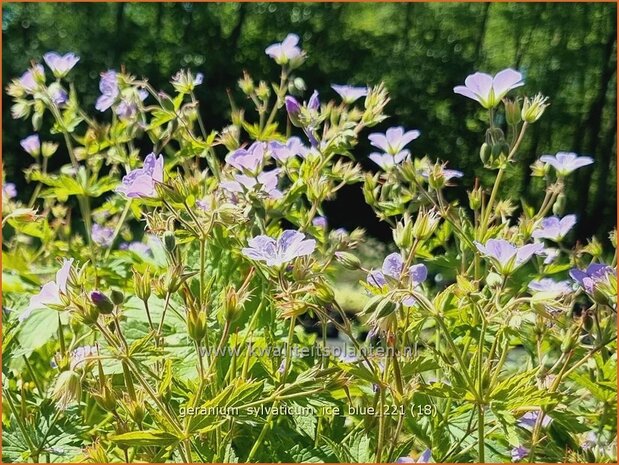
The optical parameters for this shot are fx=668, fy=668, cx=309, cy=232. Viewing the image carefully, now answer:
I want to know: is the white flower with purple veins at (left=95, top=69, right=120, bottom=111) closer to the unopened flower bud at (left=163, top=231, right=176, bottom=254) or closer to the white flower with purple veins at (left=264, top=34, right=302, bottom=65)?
the white flower with purple veins at (left=264, top=34, right=302, bottom=65)

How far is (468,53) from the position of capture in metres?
6.32

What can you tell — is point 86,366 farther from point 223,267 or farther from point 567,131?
point 567,131

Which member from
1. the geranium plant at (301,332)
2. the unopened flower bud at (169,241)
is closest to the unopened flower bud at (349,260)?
the geranium plant at (301,332)

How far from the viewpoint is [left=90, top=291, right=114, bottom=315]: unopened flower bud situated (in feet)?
2.56

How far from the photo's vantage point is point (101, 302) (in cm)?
78

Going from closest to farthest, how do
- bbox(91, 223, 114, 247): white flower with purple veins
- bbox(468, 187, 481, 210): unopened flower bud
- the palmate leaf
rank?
the palmate leaf
bbox(468, 187, 481, 210): unopened flower bud
bbox(91, 223, 114, 247): white flower with purple veins

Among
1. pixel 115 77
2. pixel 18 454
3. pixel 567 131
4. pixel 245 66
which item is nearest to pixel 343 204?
pixel 245 66

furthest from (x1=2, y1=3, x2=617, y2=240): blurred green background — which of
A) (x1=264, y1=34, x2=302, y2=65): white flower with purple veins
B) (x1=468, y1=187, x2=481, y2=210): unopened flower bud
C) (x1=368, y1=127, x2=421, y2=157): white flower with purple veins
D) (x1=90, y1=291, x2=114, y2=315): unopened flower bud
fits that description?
(x1=90, y1=291, x2=114, y2=315): unopened flower bud

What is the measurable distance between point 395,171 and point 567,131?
562 cm

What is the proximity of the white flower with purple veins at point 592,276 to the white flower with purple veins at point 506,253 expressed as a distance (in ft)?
0.33

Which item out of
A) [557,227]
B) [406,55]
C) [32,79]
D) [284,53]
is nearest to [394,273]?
[557,227]

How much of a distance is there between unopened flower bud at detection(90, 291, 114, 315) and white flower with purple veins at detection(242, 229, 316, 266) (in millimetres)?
176

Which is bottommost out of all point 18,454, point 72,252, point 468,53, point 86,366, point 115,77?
point 468,53

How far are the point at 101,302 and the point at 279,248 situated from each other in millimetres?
229
